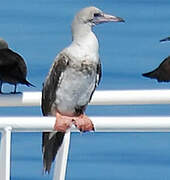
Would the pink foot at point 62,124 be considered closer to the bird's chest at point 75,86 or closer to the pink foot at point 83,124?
the pink foot at point 83,124

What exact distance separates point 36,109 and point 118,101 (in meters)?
1.92

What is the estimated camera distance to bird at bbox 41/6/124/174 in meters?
2.15

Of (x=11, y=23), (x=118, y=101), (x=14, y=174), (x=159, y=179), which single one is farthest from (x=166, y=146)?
(x=118, y=101)

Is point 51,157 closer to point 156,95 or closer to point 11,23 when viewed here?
point 156,95

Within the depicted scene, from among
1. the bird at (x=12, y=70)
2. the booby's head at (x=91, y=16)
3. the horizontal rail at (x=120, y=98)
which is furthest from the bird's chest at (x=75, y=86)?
the bird at (x=12, y=70)

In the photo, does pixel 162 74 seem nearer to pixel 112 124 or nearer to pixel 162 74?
pixel 162 74

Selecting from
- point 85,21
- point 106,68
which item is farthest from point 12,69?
point 106,68

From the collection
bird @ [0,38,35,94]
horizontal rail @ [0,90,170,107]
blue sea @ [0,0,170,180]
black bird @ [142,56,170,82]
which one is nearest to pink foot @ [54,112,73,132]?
horizontal rail @ [0,90,170,107]

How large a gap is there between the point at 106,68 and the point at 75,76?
170 centimetres

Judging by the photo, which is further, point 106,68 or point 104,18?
point 106,68

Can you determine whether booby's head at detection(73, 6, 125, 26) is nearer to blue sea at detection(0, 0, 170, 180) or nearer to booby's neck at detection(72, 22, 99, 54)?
booby's neck at detection(72, 22, 99, 54)

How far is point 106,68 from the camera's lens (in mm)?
3938

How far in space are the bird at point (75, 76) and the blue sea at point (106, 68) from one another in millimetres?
1241

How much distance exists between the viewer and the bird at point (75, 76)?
215cm
